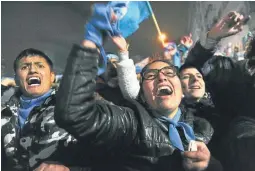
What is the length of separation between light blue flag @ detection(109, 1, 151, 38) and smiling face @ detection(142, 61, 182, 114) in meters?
0.27

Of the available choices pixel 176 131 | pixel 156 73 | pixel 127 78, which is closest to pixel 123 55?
pixel 127 78

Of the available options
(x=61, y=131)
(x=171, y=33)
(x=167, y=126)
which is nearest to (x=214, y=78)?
(x=167, y=126)

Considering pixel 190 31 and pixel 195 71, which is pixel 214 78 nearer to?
pixel 195 71

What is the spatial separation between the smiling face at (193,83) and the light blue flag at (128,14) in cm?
57

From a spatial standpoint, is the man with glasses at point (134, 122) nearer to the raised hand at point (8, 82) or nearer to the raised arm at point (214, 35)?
the raised arm at point (214, 35)

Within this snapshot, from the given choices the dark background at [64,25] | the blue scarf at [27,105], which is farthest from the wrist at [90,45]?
the dark background at [64,25]

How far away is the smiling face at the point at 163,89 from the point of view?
1519 millimetres

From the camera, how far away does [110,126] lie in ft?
4.22

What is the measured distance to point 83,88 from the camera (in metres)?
→ 1.17

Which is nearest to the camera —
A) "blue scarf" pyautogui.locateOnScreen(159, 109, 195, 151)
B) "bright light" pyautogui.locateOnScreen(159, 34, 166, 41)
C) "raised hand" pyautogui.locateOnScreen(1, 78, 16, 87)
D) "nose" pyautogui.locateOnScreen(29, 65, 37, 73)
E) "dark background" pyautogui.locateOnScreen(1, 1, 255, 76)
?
"blue scarf" pyautogui.locateOnScreen(159, 109, 195, 151)

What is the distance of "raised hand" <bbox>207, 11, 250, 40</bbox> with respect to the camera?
1.64m

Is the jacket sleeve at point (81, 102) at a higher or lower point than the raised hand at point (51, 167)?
higher

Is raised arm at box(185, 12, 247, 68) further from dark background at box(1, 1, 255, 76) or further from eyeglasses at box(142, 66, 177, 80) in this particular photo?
dark background at box(1, 1, 255, 76)

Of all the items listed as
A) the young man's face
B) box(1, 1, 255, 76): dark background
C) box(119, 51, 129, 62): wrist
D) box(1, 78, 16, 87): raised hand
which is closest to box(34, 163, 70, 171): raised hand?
the young man's face
